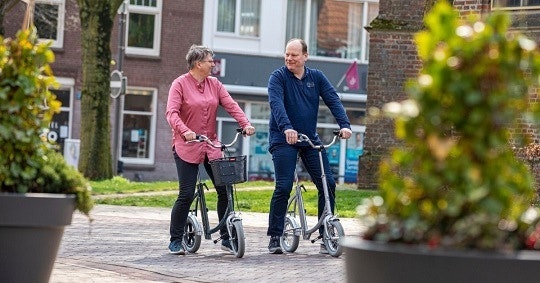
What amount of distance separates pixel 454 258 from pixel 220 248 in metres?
7.78

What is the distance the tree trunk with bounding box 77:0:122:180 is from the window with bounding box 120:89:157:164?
11362 mm

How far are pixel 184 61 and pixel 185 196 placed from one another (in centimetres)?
2908

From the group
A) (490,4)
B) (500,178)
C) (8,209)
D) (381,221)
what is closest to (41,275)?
(8,209)

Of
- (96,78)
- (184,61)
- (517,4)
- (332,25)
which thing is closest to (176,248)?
(517,4)

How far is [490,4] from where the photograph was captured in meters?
20.7

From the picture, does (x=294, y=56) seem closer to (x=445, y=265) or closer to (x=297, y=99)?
(x=297, y=99)

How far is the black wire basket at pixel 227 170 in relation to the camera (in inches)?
450

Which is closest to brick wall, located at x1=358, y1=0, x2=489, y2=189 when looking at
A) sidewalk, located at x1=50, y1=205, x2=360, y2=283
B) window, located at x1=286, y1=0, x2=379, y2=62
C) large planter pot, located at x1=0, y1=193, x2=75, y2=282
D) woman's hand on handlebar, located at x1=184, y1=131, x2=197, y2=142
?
sidewalk, located at x1=50, y1=205, x2=360, y2=283

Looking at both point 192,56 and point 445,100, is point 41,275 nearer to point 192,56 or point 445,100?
point 445,100

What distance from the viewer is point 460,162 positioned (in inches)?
186

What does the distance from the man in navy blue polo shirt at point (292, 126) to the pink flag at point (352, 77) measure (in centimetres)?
2973

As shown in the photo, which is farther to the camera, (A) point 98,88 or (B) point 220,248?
(A) point 98,88

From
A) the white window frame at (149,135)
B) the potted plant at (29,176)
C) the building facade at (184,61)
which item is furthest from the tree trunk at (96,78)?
the potted plant at (29,176)

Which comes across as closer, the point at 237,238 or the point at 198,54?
the point at 237,238
